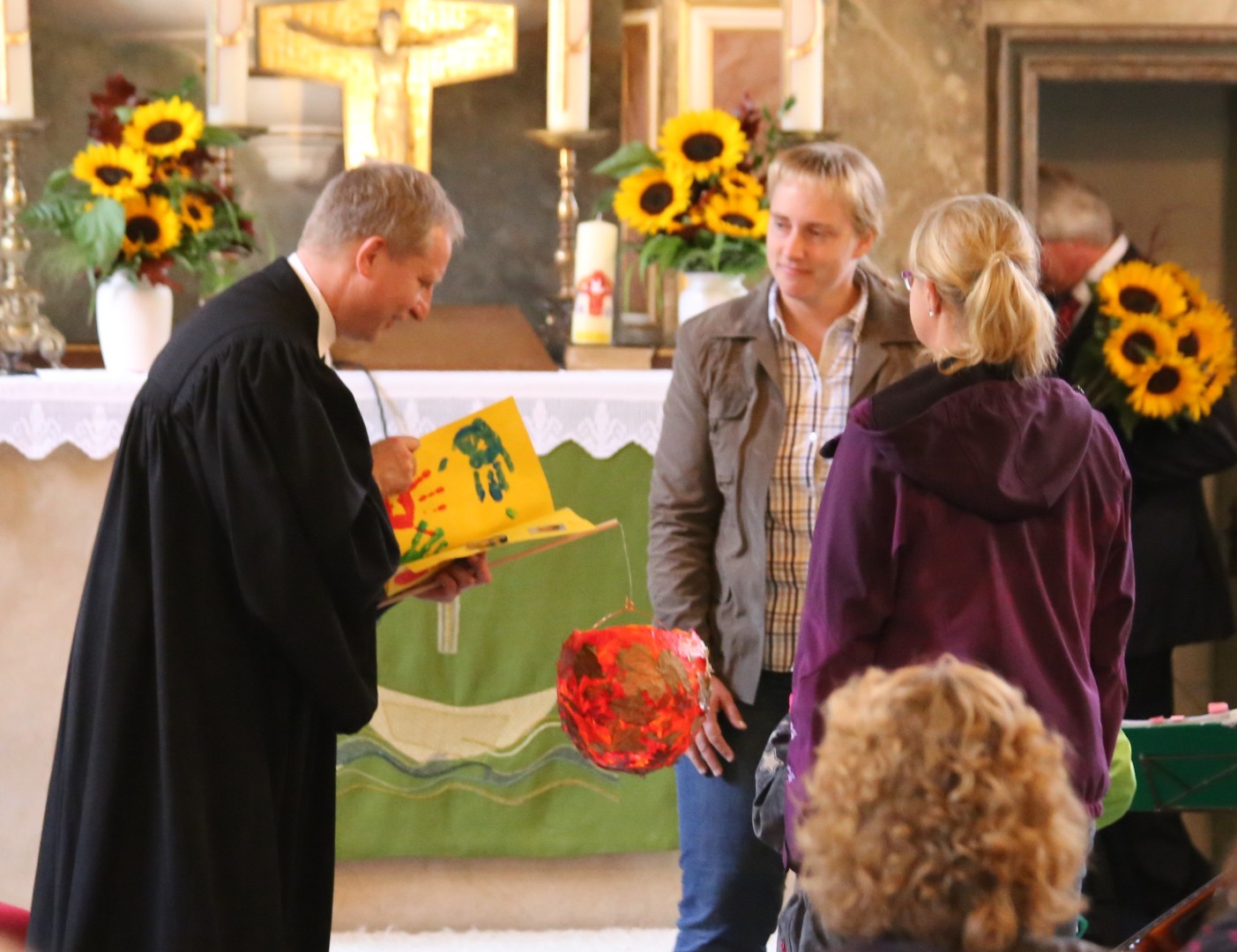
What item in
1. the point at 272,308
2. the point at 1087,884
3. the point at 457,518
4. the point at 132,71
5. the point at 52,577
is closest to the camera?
the point at 272,308

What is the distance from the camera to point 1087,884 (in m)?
4.21

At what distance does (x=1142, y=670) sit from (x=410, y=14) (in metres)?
2.49

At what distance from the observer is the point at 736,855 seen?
2.68 metres

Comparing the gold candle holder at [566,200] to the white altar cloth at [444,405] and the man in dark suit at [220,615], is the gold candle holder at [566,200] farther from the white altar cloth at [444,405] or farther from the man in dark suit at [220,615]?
the man in dark suit at [220,615]

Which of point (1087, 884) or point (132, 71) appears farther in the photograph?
point (1087, 884)

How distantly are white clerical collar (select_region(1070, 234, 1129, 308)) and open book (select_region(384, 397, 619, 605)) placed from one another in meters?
1.97

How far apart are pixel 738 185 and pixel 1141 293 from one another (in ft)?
3.39

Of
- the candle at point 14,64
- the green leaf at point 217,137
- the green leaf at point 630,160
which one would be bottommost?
the green leaf at point 630,160

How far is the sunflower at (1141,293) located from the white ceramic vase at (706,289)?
91cm

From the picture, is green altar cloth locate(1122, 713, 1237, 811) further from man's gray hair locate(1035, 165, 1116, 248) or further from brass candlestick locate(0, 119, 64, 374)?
brass candlestick locate(0, 119, 64, 374)

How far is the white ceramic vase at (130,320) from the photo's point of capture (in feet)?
11.7

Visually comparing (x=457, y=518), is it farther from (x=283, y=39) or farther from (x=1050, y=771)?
(x=283, y=39)

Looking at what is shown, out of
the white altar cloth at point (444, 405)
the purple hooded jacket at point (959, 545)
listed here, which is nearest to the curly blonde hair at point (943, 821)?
the purple hooded jacket at point (959, 545)

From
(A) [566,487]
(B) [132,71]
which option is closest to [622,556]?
(A) [566,487]
